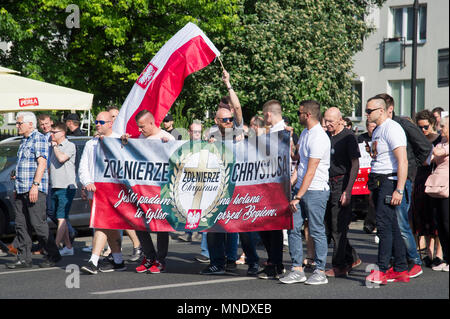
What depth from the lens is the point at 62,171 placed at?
12180 mm

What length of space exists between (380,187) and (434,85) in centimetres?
2926

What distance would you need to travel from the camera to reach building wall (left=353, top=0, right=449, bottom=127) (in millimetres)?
36156

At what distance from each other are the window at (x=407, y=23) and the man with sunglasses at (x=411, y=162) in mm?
28255

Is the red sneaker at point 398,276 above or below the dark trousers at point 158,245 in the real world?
below

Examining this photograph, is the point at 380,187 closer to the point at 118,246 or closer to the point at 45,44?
the point at 118,246

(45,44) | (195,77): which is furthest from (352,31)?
(45,44)

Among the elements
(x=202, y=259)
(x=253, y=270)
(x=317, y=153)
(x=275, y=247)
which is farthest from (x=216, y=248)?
(x=317, y=153)

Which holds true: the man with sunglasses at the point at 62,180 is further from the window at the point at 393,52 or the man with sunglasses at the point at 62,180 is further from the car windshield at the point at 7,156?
the window at the point at 393,52

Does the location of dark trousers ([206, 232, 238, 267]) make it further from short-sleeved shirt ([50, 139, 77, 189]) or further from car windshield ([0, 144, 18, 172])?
car windshield ([0, 144, 18, 172])

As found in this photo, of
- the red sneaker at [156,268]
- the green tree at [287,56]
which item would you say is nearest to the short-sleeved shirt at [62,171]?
the red sneaker at [156,268]

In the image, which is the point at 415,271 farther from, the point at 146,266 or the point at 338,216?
the point at 146,266

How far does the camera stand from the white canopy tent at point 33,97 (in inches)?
521

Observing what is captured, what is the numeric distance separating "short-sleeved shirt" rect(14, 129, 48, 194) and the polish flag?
1.06 metres

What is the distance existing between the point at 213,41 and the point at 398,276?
20129mm
